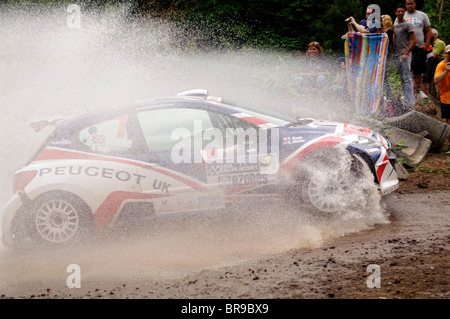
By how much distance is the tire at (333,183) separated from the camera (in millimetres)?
7055

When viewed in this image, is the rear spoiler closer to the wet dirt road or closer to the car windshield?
the wet dirt road

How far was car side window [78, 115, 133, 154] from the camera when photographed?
7211 mm

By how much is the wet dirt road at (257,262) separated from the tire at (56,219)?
18 cm

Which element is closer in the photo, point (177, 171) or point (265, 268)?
point (265, 268)

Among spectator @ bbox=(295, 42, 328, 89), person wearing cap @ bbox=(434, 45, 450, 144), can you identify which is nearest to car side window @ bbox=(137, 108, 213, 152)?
person wearing cap @ bbox=(434, 45, 450, 144)

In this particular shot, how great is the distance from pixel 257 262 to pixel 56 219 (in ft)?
8.26

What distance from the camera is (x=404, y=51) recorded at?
12039 mm

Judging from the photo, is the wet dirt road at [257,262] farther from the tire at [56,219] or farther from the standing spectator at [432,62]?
the standing spectator at [432,62]

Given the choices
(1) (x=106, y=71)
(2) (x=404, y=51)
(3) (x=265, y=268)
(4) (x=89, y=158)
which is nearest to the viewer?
(3) (x=265, y=268)

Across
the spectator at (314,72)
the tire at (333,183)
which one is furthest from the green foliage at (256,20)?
the tire at (333,183)

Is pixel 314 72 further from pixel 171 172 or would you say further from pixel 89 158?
pixel 89 158

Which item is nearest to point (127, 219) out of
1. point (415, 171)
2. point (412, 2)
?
point (415, 171)

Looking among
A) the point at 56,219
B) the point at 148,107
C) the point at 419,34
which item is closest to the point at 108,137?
the point at 148,107

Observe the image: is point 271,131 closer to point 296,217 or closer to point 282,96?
point 296,217
